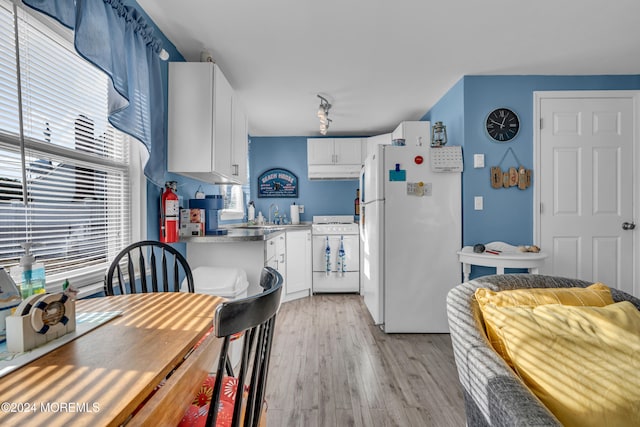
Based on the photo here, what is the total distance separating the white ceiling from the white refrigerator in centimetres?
76

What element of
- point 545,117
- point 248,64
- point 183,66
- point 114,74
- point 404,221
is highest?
point 248,64

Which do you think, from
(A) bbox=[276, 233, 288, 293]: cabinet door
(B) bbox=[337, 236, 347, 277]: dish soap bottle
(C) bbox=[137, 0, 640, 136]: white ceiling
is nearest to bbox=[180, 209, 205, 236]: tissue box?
(A) bbox=[276, 233, 288, 293]: cabinet door

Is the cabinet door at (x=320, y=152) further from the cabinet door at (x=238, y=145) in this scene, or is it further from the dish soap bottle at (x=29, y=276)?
the dish soap bottle at (x=29, y=276)

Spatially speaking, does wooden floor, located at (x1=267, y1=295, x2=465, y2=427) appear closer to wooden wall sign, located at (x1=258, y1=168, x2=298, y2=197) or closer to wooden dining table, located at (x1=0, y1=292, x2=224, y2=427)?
wooden dining table, located at (x1=0, y1=292, x2=224, y2=427)

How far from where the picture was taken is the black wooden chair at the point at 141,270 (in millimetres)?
1441

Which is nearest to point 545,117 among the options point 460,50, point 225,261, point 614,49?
point 614,49

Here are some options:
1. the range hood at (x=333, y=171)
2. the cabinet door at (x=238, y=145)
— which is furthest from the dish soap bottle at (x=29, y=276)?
the range hood at (x=333, y=171)

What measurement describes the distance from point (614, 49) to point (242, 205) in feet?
14.1

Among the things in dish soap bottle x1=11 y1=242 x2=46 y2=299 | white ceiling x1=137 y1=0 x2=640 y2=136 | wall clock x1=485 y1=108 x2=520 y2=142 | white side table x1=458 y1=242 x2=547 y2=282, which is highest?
white ceiling x1=137 y1=0 x2=640 y2=136

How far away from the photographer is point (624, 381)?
0.80 metres

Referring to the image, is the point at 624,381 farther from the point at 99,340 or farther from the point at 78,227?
the point at 78,227

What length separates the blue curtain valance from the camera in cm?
126

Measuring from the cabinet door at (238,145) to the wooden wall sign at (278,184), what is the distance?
163cm

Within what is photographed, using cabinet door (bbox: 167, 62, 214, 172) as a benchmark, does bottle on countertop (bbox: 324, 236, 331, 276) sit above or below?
below
